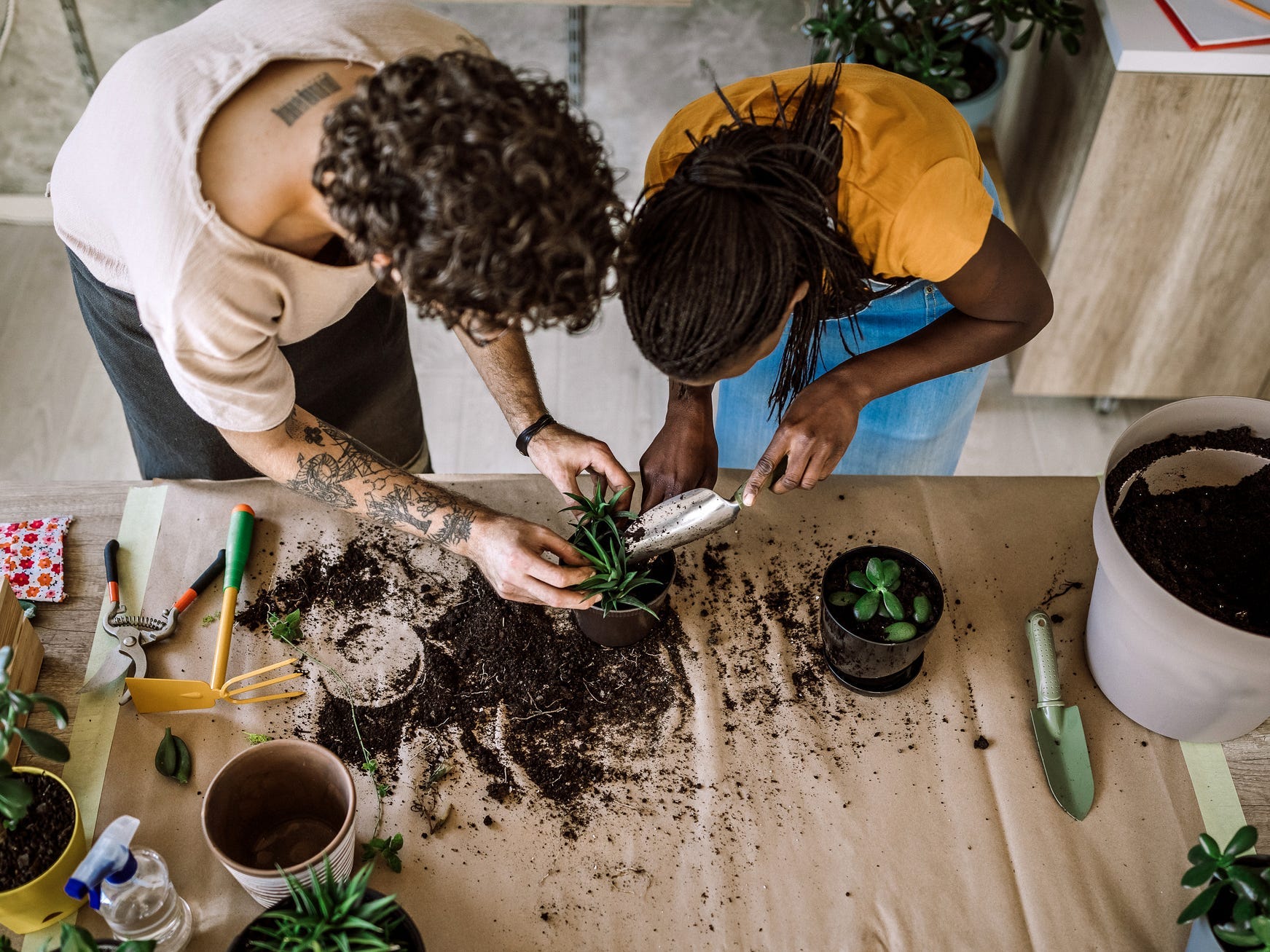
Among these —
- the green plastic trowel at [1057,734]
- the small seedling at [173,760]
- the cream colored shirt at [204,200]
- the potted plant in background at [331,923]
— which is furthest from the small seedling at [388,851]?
the green plastic trowel at [1057,734]

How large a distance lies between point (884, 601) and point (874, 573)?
1.4 inches

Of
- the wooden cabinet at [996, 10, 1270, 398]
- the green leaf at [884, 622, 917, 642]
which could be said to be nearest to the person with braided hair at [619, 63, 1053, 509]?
the green leaf at [884, 622, 917, 642]

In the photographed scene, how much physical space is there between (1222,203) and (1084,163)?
0.31 m

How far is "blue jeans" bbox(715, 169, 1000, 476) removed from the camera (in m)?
1.54

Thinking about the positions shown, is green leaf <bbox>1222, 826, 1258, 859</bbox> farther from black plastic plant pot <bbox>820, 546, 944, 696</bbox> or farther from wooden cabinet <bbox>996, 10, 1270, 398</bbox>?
wooden cabinet <bbox>996, 10, 1270, 398</bbox>

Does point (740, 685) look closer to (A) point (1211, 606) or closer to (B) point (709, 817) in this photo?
(B) point (709, 817)

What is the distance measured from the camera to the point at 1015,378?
270 cm

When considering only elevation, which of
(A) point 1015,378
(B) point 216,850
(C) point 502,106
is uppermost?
(C) point 502,106

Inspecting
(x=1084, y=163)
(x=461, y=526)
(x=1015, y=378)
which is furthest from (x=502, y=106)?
(x=1015, y=378)

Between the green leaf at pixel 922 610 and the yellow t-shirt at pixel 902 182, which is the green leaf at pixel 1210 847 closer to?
the green leaf at pixel 922 610

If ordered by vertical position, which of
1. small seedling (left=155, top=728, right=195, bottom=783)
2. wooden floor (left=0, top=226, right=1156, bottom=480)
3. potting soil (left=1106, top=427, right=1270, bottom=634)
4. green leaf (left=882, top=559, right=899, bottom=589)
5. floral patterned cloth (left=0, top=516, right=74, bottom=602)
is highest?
potting soil (left=1106, top=427, right=1270, bottom=634)

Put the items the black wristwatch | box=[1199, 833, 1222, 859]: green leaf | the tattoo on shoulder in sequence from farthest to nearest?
the black wristwatch < the tattoo on shoulder < box=[1199, 833, 1222, 859]: green leaf

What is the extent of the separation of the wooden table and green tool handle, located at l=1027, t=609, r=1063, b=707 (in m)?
0.21

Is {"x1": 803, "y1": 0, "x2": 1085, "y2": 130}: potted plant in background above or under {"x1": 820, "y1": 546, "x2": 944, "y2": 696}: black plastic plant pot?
above
